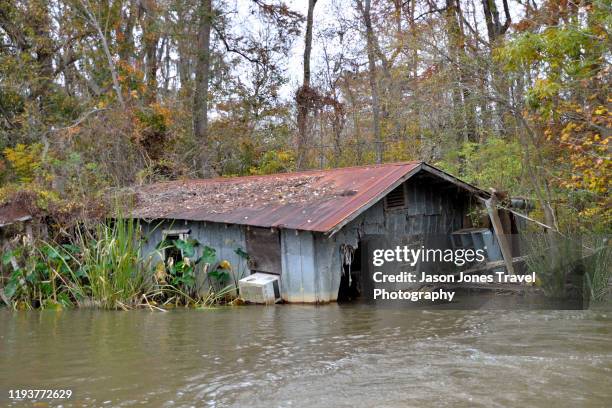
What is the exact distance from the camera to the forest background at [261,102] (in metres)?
15.3

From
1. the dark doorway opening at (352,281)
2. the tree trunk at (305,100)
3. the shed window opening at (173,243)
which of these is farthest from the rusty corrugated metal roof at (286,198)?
the tree trunk at (305,100)

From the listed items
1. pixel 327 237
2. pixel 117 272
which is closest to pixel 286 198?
pixel 327 237

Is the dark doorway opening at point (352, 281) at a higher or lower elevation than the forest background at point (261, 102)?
lower

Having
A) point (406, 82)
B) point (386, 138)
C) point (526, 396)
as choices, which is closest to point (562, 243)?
point (526, 396)

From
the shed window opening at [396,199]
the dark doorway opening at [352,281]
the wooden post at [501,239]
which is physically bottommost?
the dark doorway opening at [352,281]

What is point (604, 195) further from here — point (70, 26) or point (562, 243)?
point (70, 26)

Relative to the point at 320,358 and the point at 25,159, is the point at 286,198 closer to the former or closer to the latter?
the point at 320,358

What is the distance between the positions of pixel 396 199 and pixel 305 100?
1487cm

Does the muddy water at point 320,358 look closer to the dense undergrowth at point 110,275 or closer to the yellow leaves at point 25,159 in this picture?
the dense undergrowth at point 110,275

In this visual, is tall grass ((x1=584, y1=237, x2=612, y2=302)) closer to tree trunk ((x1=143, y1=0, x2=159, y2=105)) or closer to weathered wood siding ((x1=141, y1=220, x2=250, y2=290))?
weathered wood siding ((x1=141, y1=220, x2=250, y2=290))

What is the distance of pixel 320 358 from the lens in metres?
7.59

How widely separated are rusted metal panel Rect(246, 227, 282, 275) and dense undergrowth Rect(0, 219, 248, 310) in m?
0.25

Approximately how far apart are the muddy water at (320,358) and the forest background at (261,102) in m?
4.52

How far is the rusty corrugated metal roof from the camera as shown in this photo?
38.1 ft
